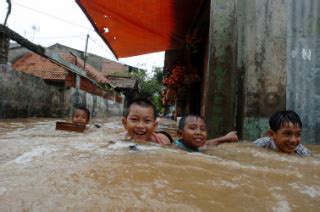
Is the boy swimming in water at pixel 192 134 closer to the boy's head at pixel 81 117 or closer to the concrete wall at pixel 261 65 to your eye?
the concrete wall at pixel 261 65

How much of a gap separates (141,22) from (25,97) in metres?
5.66

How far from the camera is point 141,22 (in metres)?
8.36

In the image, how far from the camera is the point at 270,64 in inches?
175

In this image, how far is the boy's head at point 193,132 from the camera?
12.1ft

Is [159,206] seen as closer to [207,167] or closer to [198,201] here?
[198,201]

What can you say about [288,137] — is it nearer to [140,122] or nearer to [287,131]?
[287,131]

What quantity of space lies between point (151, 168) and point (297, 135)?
2.12m

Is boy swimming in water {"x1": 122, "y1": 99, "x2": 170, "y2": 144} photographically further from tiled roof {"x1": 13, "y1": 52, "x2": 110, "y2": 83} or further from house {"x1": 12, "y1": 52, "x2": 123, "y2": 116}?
tiled roof {"x1": 13, "y1": 52, "x2": 110, "y2": 83}

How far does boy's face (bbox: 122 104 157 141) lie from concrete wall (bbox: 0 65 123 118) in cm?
776

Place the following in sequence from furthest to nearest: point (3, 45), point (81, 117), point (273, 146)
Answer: point (3, 45), point (81, 117), point (273, 146)

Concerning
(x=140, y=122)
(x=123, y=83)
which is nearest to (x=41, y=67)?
(x=123, y=83)

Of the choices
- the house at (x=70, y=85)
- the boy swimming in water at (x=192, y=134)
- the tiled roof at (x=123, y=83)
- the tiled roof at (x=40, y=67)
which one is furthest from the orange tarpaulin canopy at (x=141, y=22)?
the tiled roof at (x=123, y=83)

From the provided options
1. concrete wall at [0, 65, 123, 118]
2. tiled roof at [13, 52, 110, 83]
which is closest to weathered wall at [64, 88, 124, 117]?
concrete wall at [0, 65, 123, 118]

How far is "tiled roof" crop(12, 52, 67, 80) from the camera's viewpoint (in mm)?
20342
